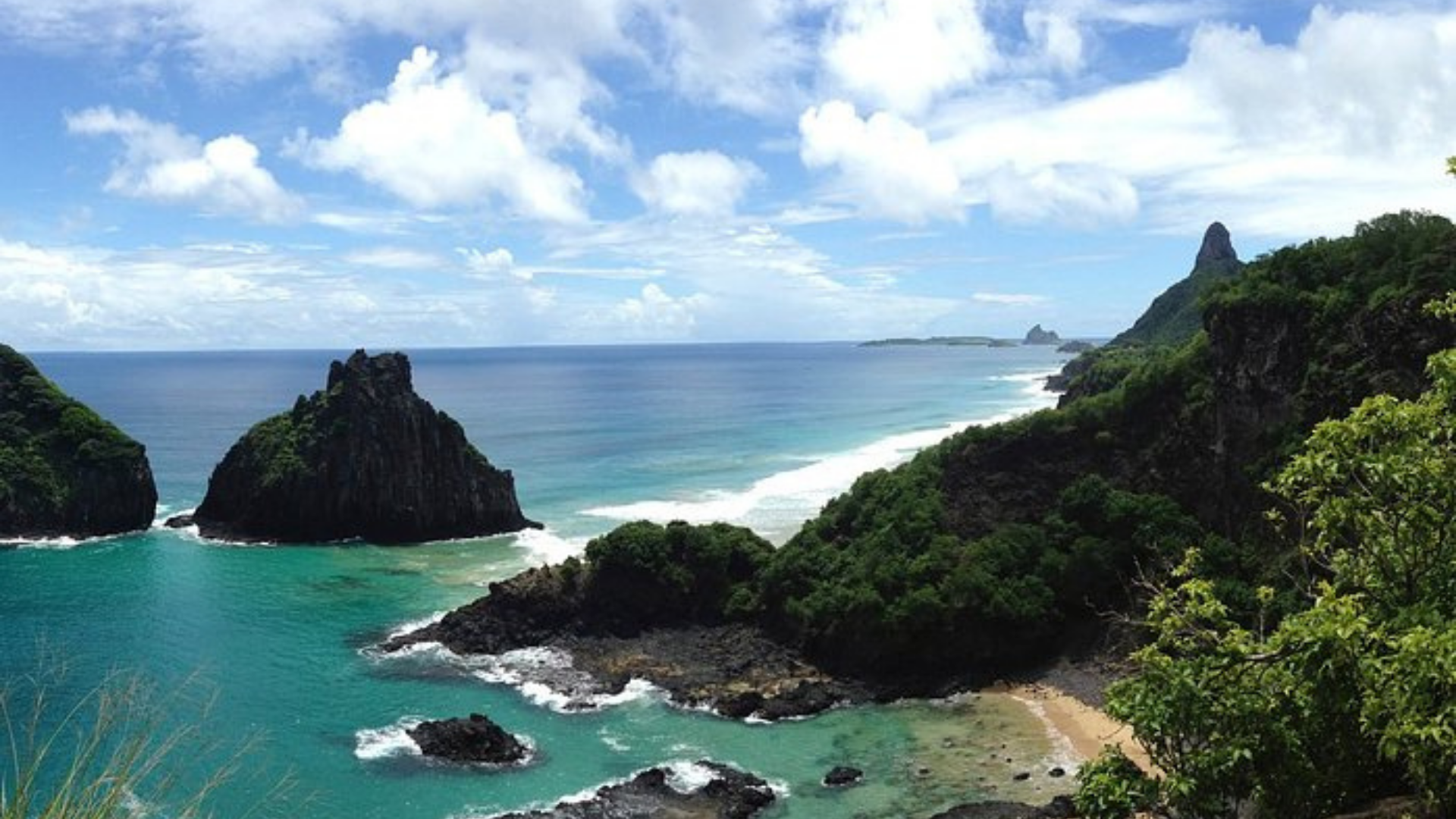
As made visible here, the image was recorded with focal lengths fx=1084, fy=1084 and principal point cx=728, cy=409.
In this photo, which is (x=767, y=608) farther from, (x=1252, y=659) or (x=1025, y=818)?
(x=1252, y=659)

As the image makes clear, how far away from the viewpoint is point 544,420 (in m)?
180

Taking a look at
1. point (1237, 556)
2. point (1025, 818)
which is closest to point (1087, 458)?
point (1237, 556)

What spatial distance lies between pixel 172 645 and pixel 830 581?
1438 inches

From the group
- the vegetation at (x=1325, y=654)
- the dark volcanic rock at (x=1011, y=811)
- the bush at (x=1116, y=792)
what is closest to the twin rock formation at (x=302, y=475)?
the dark volcanic rock at (x=1011, y=811)

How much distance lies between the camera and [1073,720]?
46844mm

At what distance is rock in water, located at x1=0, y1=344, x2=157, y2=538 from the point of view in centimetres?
9012

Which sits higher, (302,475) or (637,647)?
(302,475)

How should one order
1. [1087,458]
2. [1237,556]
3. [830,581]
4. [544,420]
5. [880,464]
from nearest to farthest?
[1237,556]
[830,581]
[1087,458]
[880,464]
[544,420]

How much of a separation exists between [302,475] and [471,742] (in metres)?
55.9

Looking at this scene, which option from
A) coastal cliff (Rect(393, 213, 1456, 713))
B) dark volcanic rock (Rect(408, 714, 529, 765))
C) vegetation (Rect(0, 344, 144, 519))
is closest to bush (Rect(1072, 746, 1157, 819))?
dark volcanic rock (Rect(408, 714, 529, 765))

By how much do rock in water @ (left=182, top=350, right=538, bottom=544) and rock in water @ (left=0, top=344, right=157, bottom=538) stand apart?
5.74m

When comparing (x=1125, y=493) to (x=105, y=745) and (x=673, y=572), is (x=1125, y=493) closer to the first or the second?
(x=673, y=572)

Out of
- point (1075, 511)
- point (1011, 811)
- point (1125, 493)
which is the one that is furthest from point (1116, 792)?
point (1125, 493)

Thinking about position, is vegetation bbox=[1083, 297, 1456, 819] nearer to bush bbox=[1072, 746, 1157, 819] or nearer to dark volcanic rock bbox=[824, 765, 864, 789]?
bush bbox=[1072, 746, 1157, 819]
